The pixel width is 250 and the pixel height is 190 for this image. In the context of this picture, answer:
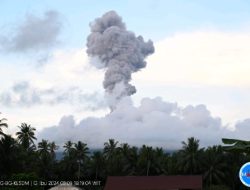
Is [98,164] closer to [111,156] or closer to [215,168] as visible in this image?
[111,156]

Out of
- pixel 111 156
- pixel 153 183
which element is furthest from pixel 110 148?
pixel 153 183

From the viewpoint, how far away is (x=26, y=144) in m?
116

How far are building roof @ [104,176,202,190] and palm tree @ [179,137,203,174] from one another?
1136 inches

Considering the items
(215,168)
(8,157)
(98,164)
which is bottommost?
(215,168)

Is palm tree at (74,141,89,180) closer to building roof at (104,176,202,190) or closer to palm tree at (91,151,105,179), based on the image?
palm tree at (91,151,105,179)

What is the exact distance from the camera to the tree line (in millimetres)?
99562

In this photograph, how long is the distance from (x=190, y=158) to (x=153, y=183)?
111ft

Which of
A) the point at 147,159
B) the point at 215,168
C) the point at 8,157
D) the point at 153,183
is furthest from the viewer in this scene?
the point at 147,159

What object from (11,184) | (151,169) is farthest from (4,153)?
(151,169)

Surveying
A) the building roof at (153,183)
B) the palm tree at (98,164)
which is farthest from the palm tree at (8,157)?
the palm tree at (98,164)

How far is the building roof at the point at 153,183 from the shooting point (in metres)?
70.9

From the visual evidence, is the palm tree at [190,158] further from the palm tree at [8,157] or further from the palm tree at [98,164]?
the palm tree at [8,157]

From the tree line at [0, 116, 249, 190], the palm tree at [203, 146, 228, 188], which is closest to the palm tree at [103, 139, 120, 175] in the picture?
the tree line at [0, 116, 249, 190]

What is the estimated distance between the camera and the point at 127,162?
11394 centimetres
